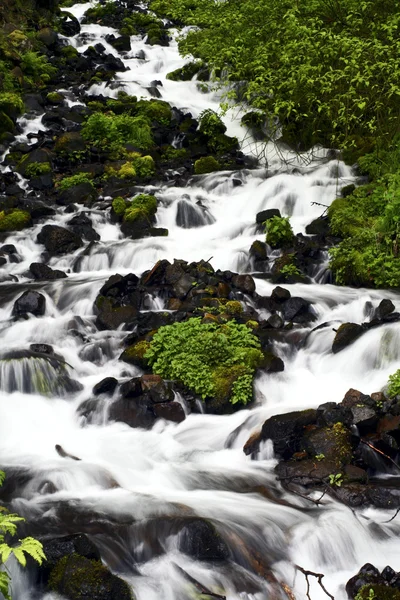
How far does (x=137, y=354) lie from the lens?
29.5 feet

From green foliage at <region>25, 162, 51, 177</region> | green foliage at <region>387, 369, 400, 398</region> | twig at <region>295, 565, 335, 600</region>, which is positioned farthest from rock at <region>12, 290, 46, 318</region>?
green foliage at <region>25, 162, 51, 177</region>

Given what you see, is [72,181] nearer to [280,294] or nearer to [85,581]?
[280,294]

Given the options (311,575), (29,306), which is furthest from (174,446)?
(29,306)

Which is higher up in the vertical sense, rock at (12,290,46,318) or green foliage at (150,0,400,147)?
green foliage at (150,0,400,147)

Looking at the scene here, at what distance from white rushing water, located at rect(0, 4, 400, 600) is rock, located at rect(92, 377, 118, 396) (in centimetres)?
24

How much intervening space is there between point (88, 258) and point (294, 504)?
767 cm

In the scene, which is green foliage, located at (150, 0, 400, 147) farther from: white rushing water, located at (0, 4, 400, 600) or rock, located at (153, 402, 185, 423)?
rock, located at (153, 402, 185, 423)

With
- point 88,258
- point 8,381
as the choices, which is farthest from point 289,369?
point 88,258

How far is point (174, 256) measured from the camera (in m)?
12.7

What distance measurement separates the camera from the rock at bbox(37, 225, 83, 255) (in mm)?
13095

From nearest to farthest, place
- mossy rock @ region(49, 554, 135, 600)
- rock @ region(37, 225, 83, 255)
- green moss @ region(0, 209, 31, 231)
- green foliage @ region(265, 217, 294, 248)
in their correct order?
mossy rock @ region(49, 554, 135, 600), green foliage @ region(265, 217, 294, 248), rock @ region(37, 225, 83, 255), green moss @ region(0, 209, 31, 231)

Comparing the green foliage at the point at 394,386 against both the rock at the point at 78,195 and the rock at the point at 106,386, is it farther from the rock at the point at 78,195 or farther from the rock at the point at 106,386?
the rock at the point at 78,195

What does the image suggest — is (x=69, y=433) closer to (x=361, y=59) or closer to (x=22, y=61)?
(x=361, y=59)

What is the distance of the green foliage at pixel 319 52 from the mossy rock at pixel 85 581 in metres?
8.26
